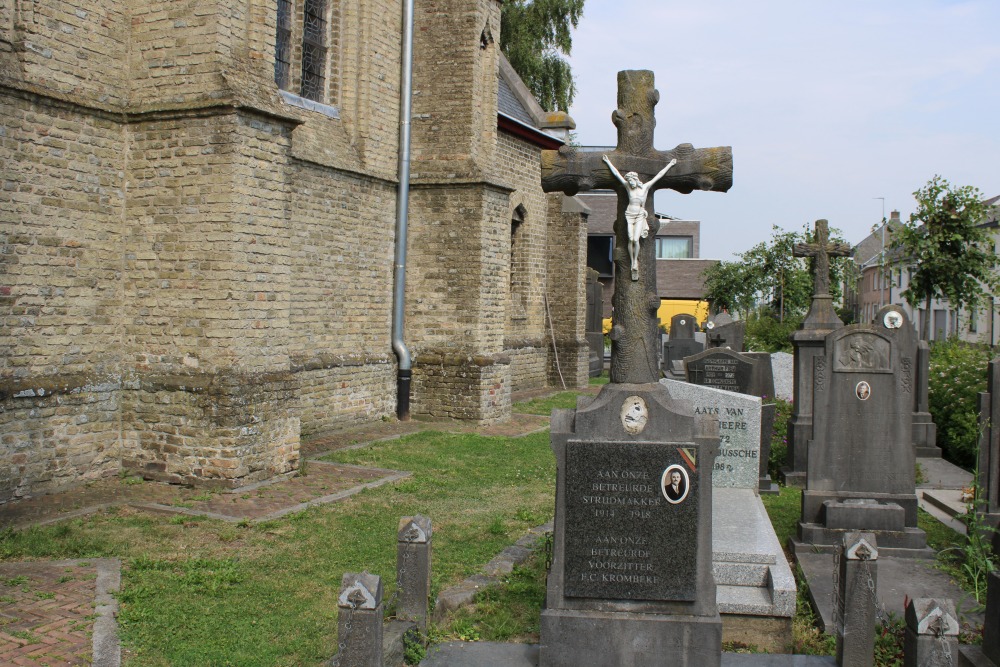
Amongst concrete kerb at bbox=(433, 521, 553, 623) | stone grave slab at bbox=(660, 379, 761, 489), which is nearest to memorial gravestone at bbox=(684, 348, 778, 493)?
stone grave slab at bbox=(660, 379, 761, 489)

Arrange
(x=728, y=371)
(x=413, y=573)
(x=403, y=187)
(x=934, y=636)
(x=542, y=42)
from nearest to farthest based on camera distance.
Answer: (x=934, y=636) < (x=413, y=573) < (x=728, y=371) < (x=403, y=187) < (x=542, y=42)

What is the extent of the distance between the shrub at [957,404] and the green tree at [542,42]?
756 inches

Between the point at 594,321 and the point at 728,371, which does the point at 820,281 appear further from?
the point at 594,321

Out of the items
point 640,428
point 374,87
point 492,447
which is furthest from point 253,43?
point 640,428

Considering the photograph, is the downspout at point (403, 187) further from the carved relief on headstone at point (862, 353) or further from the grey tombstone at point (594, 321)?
the grey tombstone at point (594, 321)

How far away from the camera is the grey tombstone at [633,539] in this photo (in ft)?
15.8

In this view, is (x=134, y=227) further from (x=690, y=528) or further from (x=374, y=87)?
(x=690, y=528)

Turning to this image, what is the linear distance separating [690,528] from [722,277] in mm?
33232

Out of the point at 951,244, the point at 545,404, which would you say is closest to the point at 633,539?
the point at 545,404

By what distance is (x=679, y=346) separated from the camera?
24.6 meters

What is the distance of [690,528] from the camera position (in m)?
4.89

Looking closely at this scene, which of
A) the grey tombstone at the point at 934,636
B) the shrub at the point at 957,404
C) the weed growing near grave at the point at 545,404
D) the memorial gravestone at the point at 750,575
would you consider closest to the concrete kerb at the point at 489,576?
the memorial gravestone at the point at 750,575

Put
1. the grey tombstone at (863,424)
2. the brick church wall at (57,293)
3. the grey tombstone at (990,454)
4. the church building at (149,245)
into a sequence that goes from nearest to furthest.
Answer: the grey tombstone at (990,454) → the grey tombstone at (863,424) → the brick church wall at (57,293) → the church building at (149,245)

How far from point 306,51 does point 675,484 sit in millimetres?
10677
